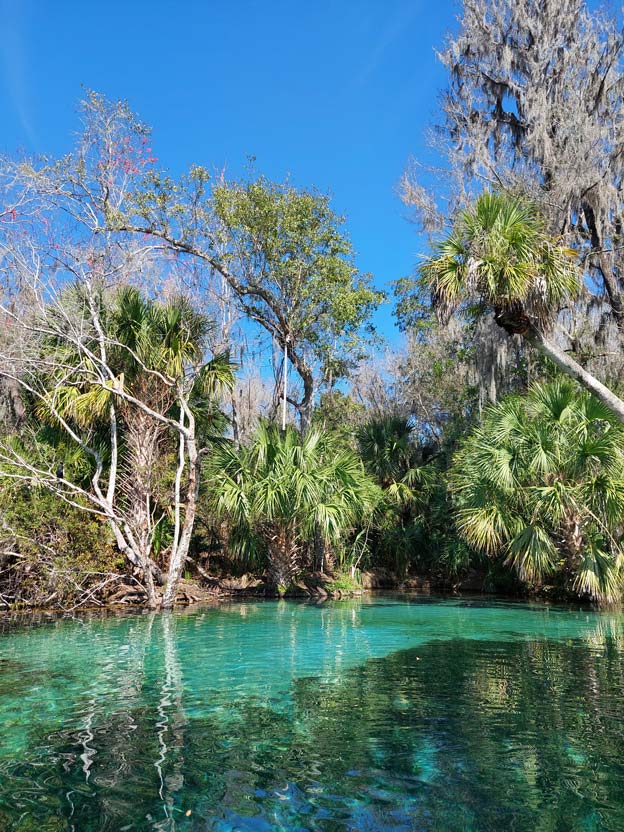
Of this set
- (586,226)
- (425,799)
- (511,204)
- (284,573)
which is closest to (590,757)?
(425,799)

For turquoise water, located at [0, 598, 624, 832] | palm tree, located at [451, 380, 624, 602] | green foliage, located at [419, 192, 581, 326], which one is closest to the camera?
turquoise water, located at [0, 598, 624, 832]

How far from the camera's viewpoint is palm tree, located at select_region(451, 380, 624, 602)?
1029 cm

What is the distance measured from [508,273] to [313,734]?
6999 mm

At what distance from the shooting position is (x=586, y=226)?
15.5m

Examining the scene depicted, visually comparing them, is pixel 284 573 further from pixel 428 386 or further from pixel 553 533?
pixel 428 386

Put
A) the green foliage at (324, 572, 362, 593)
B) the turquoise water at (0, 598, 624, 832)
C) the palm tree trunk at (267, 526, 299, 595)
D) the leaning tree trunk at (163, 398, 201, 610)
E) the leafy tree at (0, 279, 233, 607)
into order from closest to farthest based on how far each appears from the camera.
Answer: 1. the turquoise water at (0, 598, 624, 832)
2. the leafy tree at (0, 279, 233, 607)
3. the leaning tree trunk at (163, 398, 201, 610)
4. the palm tree trunk at (267, 526, 299, 595)
5. the green foliage at (324, 572, 362, 593)

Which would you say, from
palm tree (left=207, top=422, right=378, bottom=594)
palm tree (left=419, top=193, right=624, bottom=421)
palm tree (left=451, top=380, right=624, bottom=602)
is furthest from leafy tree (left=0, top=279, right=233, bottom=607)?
palm tree (left=451, top=380, right=624, bottom=602)

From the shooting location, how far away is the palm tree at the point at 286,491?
41.1 feet

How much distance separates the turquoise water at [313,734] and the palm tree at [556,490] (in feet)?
11.0

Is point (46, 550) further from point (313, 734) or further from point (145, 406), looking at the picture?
point (313, 734)

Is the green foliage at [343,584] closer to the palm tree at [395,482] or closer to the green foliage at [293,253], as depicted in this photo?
the palm tree at [395,482]

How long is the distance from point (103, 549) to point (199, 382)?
3852 millimetres

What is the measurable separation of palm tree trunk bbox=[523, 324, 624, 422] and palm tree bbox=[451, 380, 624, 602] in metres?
0.74

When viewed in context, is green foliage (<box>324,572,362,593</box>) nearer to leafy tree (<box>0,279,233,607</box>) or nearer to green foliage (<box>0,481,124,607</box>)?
leafy tree (<box>0,279,233,607</box>)
